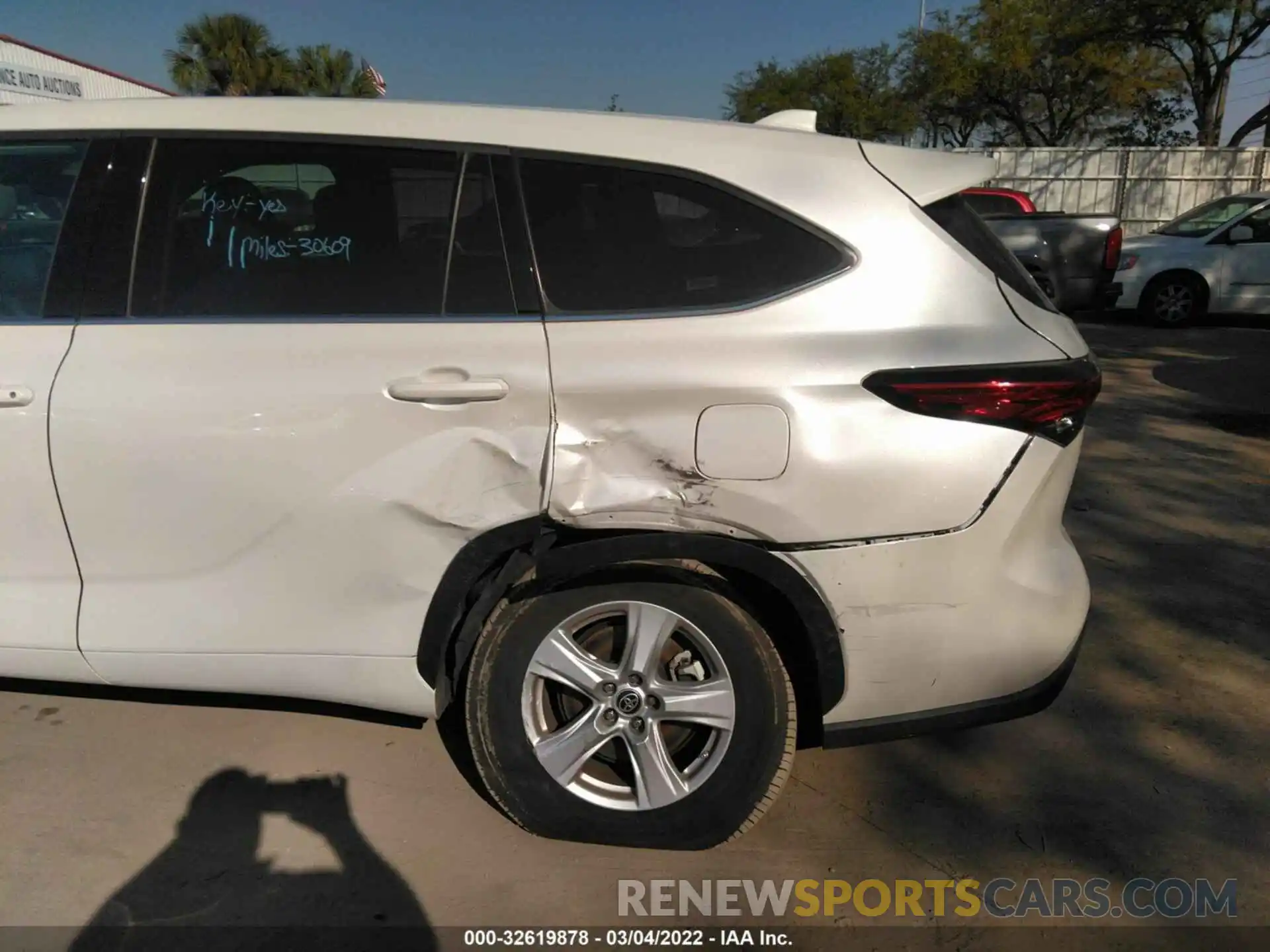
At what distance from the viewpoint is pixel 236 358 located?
2326mm

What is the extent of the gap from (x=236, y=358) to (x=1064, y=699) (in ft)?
9.36

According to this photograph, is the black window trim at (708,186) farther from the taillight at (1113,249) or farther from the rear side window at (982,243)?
the taillight at (1113,249)

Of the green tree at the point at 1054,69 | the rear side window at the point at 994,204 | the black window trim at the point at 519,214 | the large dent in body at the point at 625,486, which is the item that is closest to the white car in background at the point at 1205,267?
the rear side window at the point at 994,204

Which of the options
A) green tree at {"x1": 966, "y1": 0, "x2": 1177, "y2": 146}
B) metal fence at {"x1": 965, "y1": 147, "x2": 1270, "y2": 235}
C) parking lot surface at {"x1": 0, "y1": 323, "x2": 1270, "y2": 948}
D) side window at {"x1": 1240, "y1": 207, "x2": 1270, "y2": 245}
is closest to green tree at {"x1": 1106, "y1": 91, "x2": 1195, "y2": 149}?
green tree at {"x1": 966, "y1": 0, "x2": 1177, "y2": 146}

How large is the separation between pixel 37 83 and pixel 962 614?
27712 millimetres

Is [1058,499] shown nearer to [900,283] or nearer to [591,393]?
[900,283]

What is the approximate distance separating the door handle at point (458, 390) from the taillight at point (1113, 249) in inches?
409

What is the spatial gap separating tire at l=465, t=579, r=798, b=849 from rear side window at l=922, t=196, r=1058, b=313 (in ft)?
3.49

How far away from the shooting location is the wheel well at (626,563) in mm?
2268

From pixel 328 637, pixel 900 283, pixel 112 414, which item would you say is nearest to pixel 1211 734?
pixel 900 283

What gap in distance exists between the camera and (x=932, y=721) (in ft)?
7.83

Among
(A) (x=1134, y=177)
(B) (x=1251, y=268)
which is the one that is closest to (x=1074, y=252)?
(B) (x=1251, y=268)

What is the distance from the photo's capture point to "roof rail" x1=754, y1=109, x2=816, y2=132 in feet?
8.91

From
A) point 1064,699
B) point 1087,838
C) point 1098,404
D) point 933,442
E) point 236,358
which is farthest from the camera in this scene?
point 1098,404
